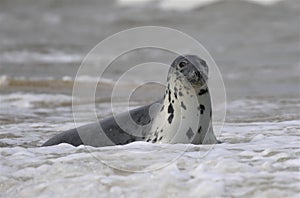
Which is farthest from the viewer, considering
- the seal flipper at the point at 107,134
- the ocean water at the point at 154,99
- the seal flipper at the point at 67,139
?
the seal flipper at the point at 67,139

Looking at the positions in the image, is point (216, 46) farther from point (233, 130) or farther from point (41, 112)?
point (233, 130)

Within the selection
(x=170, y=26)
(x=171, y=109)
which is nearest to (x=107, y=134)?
(x=171, y=109)

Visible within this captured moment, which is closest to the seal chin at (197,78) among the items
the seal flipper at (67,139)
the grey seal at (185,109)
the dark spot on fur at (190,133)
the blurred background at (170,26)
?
the grey seal at (185,109)

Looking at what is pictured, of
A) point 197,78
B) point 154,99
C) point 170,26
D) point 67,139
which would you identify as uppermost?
point 170,26

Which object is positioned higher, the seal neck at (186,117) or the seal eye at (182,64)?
the seal eye at (182,64)

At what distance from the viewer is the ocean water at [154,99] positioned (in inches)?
143

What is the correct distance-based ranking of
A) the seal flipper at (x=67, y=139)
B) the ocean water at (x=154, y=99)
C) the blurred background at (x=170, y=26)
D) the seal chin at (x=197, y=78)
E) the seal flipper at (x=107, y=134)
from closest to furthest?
the ocean water at (x=154, y=99) < the seal chin at (x=197, y=78) < the seal flipper at (x=107, y=134) < the seal flipper at (x=67, y=139) < the blurred background at (x=170, y=26)

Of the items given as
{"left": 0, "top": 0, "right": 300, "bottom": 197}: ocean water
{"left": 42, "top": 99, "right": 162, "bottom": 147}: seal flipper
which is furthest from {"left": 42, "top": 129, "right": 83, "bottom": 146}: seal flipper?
{"left": 0, "top": 0, "right": 300, "bottom": 197}: ocean water

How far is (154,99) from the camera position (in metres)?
8.02

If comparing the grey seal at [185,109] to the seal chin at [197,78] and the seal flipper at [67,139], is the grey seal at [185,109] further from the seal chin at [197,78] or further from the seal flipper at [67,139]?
the seal flipper at [67,139]

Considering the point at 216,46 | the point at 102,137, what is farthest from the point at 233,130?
the point at 216,46

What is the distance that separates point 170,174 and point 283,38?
42.9 feet

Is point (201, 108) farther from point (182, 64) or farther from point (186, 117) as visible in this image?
point (182, 64)

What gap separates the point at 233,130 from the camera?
5262 millimetres
